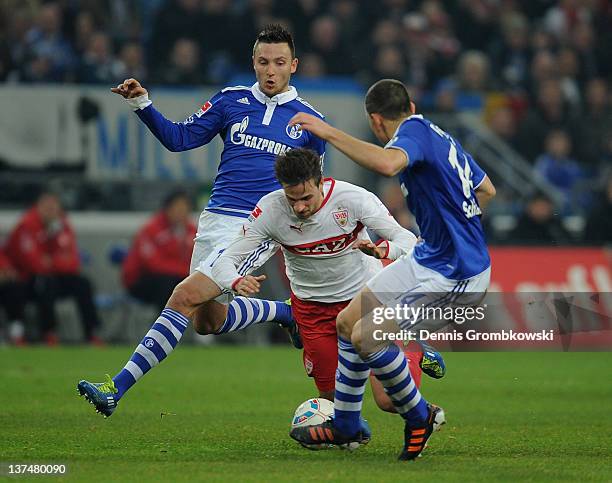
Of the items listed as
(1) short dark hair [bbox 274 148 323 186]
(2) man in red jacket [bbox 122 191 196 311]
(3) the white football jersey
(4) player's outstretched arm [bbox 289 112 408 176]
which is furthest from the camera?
(2) man in red jacket [bbox 122 191 196 311]

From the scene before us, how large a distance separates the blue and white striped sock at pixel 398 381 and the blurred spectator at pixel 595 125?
12389mm

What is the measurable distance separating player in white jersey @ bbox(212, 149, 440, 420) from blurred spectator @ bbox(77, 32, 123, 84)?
973 centimetres

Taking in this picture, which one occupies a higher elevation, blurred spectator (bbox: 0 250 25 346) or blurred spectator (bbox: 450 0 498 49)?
blurred spectator (bbox: 450 0 498 49)

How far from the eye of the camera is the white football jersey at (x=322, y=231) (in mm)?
7176

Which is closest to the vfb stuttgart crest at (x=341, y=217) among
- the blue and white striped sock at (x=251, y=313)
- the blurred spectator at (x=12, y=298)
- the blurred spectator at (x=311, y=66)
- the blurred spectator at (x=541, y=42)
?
the blue and white striped sock at (x=251, y=313)

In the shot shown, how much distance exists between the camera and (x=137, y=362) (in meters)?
7.79

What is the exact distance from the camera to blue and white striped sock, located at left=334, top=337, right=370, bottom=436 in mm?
6785

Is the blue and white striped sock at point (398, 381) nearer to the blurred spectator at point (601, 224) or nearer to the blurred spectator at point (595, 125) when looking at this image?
the blurred spectator at point (601, 224)

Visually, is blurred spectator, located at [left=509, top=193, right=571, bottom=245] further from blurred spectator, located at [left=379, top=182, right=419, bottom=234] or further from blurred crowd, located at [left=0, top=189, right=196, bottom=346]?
blurred crowd, located at [left=0, top=189, right=196, bottom=346]

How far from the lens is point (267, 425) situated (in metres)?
8.26

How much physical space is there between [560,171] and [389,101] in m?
11.7

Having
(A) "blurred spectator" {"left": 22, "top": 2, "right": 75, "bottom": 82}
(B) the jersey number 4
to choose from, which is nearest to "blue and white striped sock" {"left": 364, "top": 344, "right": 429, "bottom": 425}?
(B) the jersey number 4

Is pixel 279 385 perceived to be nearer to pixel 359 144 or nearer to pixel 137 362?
pixel 137 362

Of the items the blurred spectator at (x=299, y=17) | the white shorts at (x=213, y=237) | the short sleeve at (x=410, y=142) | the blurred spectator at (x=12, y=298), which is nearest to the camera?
the short sleeve at (x=410, y=142)
